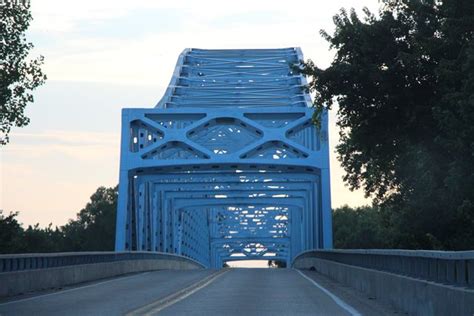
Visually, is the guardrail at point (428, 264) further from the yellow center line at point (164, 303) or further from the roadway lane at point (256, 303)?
the yellow center line at point (164, 303)

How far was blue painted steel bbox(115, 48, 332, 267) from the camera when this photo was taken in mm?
59219

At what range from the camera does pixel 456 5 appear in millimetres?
25219

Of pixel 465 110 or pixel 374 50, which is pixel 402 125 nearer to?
pixel 374 50

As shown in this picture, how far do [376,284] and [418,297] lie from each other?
577 centimetres

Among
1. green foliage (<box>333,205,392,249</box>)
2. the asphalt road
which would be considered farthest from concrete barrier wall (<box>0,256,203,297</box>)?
green foliage (<box>333,205,392,249</box>)

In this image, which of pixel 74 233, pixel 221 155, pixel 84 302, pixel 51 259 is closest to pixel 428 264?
pixel 84 302

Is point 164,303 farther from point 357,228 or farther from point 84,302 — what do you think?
point 357,228

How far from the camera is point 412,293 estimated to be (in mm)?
15859

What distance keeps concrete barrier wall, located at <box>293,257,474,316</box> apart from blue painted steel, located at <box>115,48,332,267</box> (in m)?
11.6

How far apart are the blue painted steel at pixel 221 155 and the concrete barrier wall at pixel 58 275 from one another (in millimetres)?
9093

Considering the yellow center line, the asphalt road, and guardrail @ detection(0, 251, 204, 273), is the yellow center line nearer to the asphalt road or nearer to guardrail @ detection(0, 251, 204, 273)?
the asphalt road

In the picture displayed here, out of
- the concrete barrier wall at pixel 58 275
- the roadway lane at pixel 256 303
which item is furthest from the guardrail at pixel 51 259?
the roadway lane at pixel 256 303

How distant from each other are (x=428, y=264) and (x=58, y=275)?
47.6 feet

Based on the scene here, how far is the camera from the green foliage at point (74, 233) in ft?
227
